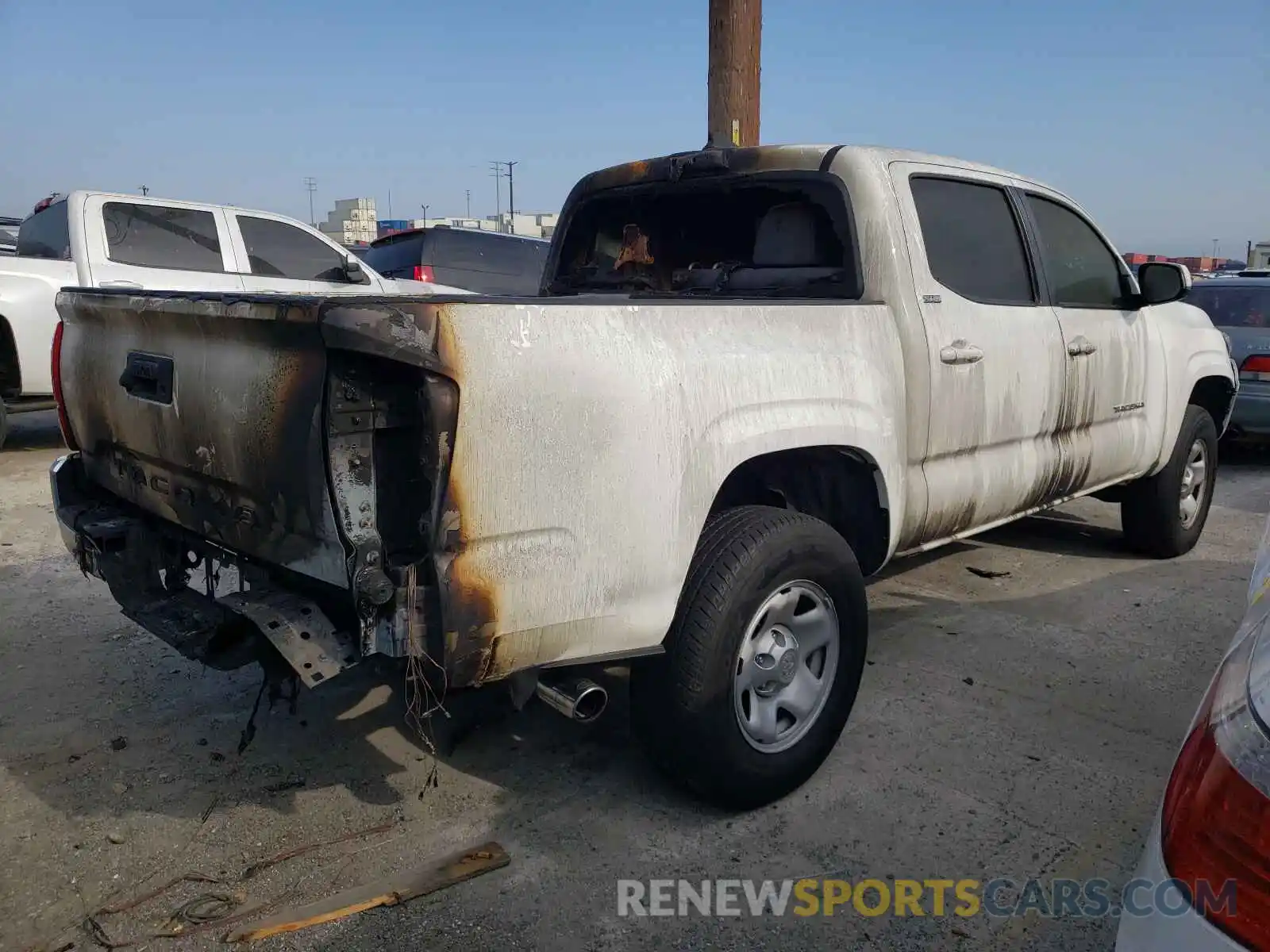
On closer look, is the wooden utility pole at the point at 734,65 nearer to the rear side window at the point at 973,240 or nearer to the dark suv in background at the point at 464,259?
the rear side window at the point at 973,240

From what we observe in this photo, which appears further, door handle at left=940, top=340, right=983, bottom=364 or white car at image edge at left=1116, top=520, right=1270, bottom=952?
door handle at left=940, top=340, right=983, bottom=364

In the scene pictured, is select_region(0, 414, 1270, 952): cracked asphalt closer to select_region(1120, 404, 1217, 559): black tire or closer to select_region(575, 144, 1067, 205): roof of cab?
select_region(1120, 404, 1217, 559): black tire

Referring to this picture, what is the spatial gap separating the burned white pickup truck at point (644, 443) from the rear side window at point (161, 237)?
200 inches

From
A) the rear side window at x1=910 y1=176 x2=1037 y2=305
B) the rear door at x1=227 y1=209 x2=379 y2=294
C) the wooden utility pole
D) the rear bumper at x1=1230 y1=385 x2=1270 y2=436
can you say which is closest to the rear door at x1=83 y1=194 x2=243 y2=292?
the rear door at x1=227 y1=209 x2=379 y2=294

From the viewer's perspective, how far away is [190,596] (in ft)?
9.39

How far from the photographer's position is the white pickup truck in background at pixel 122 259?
759 centimetres

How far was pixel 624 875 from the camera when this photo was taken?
8.45 feet

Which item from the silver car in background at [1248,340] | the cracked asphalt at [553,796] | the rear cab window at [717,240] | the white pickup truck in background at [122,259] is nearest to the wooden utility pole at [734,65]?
the rear cab window at [717,240]

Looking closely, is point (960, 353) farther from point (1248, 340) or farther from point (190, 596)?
point (1248, 340)

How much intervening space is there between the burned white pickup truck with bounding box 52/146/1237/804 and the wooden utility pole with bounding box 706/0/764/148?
2.40 meters

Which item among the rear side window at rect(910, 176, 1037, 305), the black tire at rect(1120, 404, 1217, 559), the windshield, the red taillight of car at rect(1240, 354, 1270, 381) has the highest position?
the rear side window at rect(910, 176, 1037, 305)

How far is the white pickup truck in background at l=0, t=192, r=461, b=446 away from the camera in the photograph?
24.9 feet

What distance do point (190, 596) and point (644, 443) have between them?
1.49 m

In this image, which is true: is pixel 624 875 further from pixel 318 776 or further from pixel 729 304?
pixel 729 304
